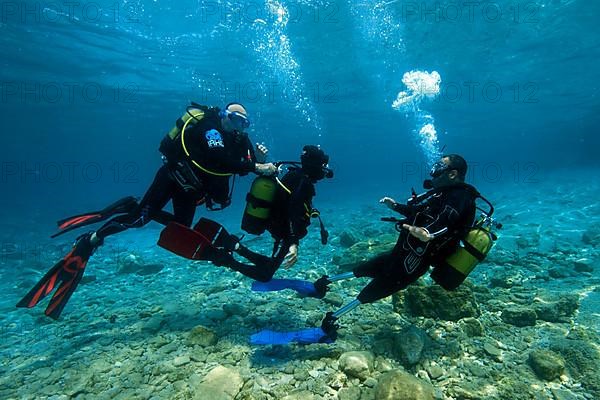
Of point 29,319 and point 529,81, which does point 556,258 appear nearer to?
point 29,319

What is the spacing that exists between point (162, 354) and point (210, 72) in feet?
85.8

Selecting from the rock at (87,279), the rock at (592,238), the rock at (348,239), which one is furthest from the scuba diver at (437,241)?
the rock at (592,238)

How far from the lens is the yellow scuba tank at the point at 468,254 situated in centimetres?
440

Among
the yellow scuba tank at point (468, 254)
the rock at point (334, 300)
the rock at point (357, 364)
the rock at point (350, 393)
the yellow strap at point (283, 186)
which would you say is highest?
the yellow scuba tank at point (468, 254)

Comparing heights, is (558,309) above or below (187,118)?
above

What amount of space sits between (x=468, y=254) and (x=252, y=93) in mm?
31702

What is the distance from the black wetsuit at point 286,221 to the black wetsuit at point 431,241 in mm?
1410

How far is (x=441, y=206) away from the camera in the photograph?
4426 mm

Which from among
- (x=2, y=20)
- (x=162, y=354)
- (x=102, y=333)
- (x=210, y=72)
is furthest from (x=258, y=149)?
(x=210, y=72)

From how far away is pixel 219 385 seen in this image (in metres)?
3.90

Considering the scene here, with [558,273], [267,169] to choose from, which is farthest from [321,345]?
[558,273]

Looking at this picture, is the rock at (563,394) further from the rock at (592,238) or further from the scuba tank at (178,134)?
the rock at (592,238)

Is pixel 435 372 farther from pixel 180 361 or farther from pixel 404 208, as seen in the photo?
pixel 180 361

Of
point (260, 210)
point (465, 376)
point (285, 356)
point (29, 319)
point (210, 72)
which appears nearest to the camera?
point (465, 376)
